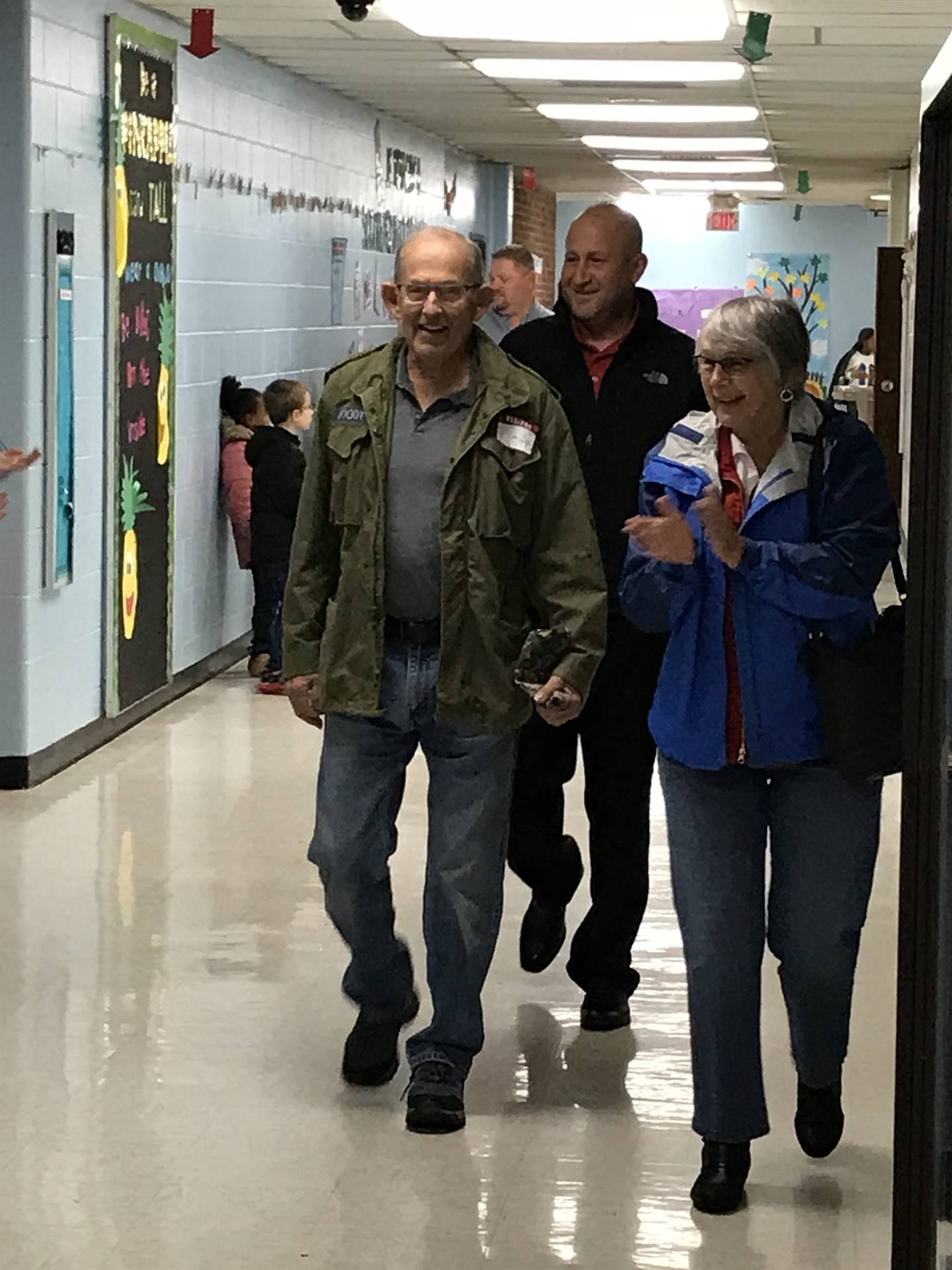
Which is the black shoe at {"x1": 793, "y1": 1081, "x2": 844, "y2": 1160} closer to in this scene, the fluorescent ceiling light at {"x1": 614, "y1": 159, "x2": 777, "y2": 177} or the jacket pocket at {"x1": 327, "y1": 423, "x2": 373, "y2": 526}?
the jacket pocket at {"x1": 327, "y1": 423, "x2": 373, "y2": 526}

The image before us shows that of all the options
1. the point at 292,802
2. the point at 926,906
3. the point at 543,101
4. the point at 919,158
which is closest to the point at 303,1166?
the point at 926,906

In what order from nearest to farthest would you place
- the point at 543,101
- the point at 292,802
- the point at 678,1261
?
1. the point at 678,1261
2. the point at 292,802
3. the point at 543,101

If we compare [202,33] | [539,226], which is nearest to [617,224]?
[202,33]

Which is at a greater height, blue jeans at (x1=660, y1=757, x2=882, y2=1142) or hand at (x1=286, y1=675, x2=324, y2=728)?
hand at (x1=286, y1=675, x2=324, y2=728)

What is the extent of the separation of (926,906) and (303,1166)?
5.08 ft

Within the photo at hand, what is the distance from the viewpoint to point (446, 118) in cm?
1348

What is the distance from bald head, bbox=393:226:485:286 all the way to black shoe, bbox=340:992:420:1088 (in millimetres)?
1418

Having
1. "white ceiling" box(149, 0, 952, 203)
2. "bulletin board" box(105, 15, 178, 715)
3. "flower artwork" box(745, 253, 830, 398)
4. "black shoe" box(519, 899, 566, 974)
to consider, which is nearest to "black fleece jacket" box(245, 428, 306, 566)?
"bulletin board" box(105, 15, 178, 715)

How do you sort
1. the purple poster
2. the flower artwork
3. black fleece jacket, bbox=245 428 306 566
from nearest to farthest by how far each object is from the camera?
black fleece jacket, bbox=245 428 306 566, the flower artwork, the purple poster

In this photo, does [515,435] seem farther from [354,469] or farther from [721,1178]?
[721,1178]

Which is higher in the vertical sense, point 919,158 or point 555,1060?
point 919,158

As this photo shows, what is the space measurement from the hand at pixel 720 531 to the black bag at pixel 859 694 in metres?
0.17

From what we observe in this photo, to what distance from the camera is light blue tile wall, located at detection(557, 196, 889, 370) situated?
25391 millimetres

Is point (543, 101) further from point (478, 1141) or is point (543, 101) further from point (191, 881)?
point (478, 1141)
